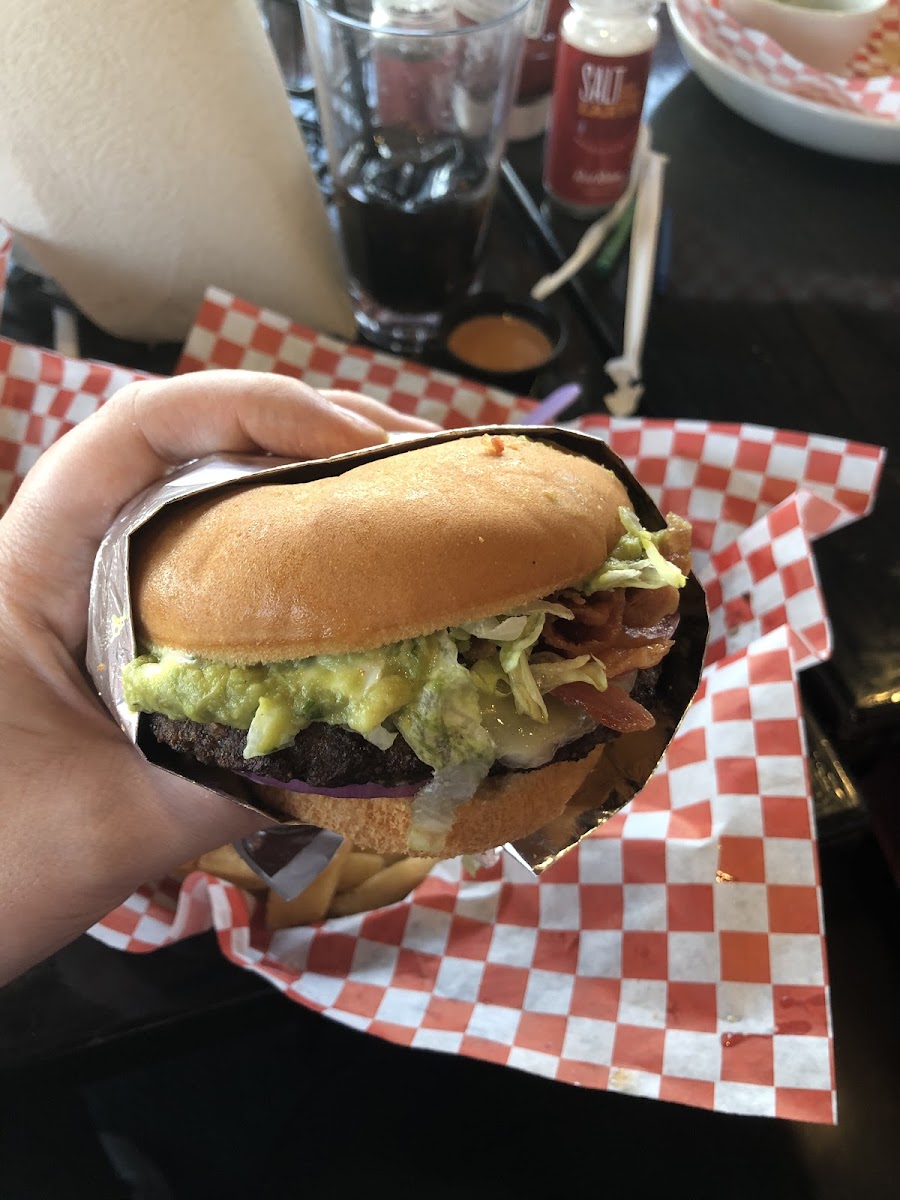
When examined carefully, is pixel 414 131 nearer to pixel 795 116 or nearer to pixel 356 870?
pixel 795 116

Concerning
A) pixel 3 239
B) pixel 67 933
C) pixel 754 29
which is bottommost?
pixel 67 933

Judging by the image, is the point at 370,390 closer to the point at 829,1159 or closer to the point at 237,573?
the point at 237,573

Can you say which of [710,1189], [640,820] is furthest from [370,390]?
[710,1189]

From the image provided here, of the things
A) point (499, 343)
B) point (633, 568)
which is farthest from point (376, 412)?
point (633, 568)

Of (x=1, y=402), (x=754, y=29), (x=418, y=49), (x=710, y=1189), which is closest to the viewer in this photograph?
(x=710, y=1189)

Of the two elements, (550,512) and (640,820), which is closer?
(550,512)
